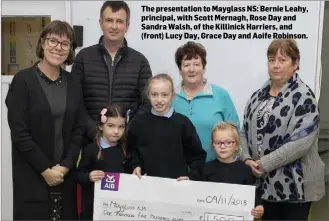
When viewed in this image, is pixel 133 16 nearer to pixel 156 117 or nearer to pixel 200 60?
pixel 200 60

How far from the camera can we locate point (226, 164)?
7.65ft

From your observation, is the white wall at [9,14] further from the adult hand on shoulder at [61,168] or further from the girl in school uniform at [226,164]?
the girl in school uniform at [226,164]

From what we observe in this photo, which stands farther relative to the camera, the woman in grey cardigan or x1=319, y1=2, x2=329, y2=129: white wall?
x1=319, y1=2, x2=329, y2=129: white wall

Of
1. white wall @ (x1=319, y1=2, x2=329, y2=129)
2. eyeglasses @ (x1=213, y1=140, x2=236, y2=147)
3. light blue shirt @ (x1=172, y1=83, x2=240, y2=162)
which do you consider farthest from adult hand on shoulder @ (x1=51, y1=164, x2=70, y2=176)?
white wall @ (x1=319, y1=2, x2=329, y2=129)

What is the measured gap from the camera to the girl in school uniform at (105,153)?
2.37 m

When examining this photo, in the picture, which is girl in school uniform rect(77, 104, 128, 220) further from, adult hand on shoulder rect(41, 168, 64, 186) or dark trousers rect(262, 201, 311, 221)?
dark trousers rect(262, 201, 311, 221)

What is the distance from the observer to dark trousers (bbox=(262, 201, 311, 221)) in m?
2.37

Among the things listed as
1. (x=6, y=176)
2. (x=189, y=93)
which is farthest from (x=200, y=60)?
(x=6, y=176)

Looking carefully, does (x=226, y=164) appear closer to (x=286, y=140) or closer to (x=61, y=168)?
(x=286, y=140)

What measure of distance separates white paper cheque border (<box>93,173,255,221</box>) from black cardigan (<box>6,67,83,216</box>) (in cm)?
28

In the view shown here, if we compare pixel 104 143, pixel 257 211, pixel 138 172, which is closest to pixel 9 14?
pixel 104 143

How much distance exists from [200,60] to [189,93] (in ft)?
0.73

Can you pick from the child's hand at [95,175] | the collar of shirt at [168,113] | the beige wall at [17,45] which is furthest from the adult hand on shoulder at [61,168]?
the beige wall at [17,45]

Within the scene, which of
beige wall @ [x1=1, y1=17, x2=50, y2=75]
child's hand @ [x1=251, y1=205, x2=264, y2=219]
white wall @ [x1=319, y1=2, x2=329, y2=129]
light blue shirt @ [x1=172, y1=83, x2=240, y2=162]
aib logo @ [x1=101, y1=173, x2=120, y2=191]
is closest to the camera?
child's hand @ [x1=251, y1=205, x2=264, y2=219]
